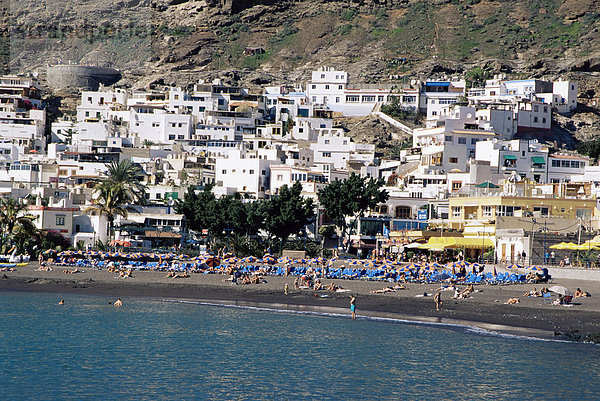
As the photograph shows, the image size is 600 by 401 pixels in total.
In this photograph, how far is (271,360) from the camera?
36.2 meters

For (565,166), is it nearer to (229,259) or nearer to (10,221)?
(229,259)

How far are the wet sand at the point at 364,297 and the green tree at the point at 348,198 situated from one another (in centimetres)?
1486

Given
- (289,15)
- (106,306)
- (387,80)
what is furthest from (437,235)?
(289,15)

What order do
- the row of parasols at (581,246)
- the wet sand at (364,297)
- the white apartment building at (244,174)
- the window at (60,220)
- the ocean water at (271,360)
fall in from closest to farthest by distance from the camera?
the ocean water at (271,360), the wet sand at (364,297), the row of parasols at (581,246), the window at (60,220), the white apartment building at (244,174)

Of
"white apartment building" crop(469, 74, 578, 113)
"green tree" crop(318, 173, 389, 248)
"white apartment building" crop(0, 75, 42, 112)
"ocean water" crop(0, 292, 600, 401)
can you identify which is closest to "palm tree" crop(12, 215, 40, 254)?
"ocean water" crop(0, 292, 600, 401)

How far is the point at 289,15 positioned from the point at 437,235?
114 meters

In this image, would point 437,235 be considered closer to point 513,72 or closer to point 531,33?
point 513,72

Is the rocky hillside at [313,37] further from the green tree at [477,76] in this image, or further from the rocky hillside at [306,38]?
the green tree at [477,76]

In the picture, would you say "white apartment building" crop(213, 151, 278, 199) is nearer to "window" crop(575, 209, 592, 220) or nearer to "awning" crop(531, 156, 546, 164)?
"awning" crop(531, 156, 546, 164)

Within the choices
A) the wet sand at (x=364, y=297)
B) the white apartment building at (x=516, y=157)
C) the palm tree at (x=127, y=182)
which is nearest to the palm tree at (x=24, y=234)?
the wet sand at (x=364, y=297)

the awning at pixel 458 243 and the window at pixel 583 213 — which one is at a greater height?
the window at pixel 583 213

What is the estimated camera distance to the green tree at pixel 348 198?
71.4m

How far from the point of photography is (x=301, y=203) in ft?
229

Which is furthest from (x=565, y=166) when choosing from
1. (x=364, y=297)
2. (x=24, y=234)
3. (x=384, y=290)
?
(x=24, y=234)
